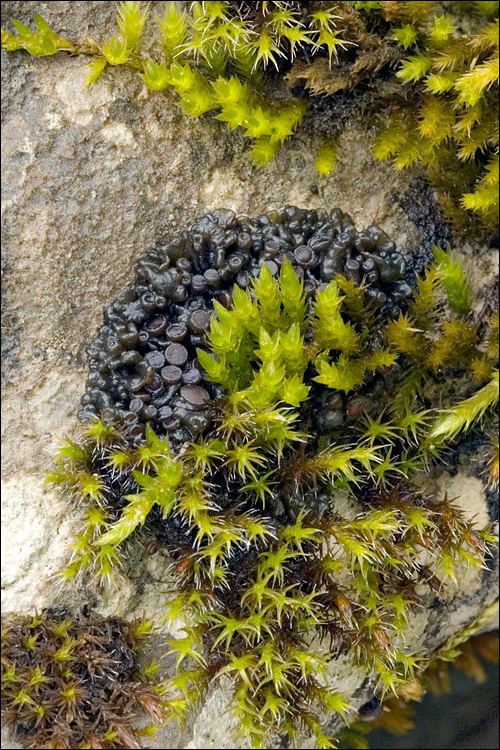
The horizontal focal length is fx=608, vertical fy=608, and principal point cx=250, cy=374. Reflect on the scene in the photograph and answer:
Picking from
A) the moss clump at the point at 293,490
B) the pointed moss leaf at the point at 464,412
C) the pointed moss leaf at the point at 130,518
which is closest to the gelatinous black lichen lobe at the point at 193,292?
the moss clump at the point at 293,490

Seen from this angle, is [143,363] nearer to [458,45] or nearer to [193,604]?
[193,604]

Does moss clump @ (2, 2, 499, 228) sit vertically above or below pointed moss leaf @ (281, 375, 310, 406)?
above

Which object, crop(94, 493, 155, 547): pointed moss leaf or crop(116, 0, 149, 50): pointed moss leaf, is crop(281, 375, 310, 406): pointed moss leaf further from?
crop(116, 0, 149, 50): pointed moss leaf

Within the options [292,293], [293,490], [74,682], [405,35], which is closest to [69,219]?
[292,293]

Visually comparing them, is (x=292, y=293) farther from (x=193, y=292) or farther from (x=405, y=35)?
(x=405, y=35)

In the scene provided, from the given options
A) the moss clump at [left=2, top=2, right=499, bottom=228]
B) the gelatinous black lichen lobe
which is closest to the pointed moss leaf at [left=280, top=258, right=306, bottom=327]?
the gelatinous black lichen lobe
